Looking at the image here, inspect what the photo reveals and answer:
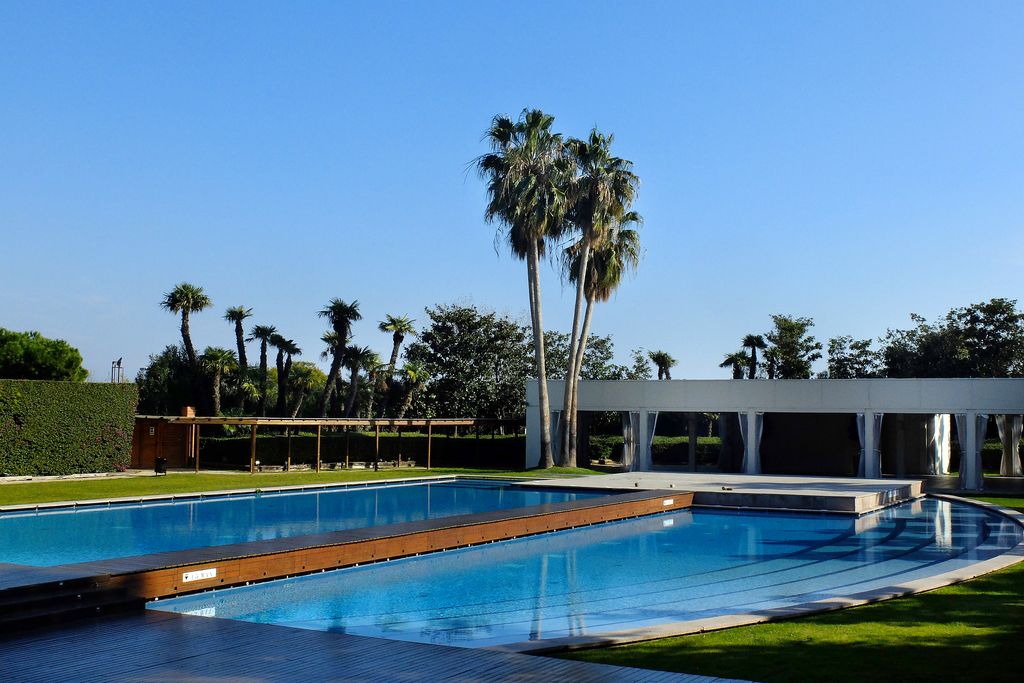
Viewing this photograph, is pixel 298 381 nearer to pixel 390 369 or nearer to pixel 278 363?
pixel 278 363

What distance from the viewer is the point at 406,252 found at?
123ft

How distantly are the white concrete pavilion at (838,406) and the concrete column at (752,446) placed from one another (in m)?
0.03

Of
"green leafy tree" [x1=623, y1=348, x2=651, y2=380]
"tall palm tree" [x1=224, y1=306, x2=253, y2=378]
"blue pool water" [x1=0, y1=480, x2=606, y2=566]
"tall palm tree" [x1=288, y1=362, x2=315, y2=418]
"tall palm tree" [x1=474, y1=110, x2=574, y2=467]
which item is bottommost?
"blue pool water" [x1=0, y1=480, x2=606, y2=566]

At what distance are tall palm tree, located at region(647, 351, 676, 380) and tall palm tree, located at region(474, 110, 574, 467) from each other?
22632 mm

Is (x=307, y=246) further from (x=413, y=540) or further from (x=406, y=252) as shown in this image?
(x=413, y=540)

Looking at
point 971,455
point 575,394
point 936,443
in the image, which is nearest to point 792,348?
point 936,443

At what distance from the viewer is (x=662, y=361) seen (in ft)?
174

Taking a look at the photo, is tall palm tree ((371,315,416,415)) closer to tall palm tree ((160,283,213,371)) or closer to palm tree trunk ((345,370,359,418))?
palm tree trunk ((345,370,359,418))

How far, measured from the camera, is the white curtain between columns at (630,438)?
3073cm

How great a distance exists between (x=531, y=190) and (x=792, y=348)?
2398 cm

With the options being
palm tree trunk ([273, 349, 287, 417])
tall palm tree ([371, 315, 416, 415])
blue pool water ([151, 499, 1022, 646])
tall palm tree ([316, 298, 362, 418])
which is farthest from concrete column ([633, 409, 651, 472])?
palm tree trunk ([273, 349, 287, 417])

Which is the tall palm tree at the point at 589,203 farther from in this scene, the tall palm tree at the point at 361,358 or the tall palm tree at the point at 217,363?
the tall palm tree at the point at 217,363

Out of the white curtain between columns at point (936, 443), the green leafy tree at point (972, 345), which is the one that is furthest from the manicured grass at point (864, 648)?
the green leafy tree at point (972, 345)

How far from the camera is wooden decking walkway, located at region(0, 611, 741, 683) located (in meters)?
6.32
